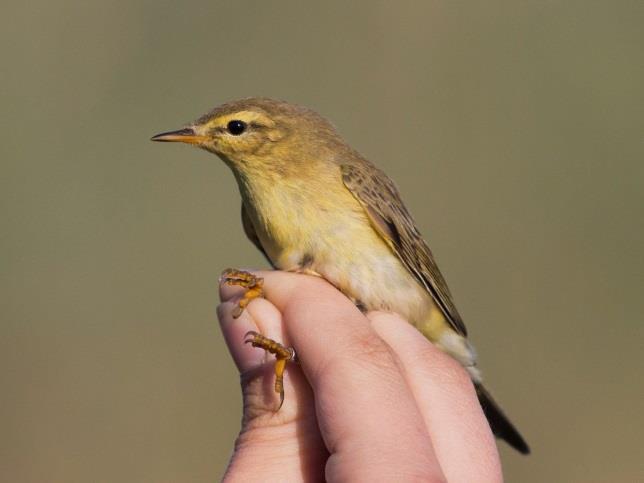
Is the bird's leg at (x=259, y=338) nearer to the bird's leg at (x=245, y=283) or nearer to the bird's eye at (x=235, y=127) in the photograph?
the bird's leg at (x=245, y=283)

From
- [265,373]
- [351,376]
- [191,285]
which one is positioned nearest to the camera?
[351,376]

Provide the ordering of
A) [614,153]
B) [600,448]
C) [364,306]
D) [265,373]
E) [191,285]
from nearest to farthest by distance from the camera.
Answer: [265,373]
[364,306]
[600,448]
[191,285]
[614,153]

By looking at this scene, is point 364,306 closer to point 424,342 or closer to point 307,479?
point 424,342

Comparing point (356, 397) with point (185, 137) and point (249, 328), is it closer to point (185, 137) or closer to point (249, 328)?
point (249, 328)

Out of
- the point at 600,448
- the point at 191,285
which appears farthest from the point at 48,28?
the point at 600,448

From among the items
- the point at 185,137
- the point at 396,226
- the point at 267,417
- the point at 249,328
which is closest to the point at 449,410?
the point at 267,417

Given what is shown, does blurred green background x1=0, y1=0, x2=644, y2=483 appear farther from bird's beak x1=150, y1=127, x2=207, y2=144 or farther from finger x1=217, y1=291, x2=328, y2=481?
finger x1=217, y1=291, x2=328, y2=481

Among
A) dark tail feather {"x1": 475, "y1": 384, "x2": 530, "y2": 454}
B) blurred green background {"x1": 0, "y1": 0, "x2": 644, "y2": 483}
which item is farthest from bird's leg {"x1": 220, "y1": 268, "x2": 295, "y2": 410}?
blurred green background {"x1": 0, "y1": 0, "x2": 644, "y2": 483}
